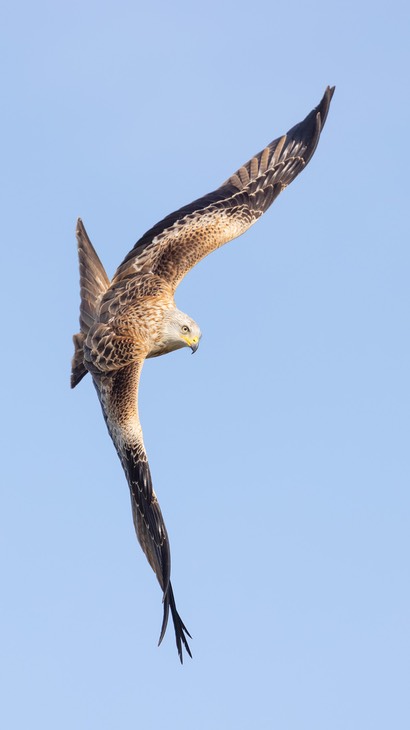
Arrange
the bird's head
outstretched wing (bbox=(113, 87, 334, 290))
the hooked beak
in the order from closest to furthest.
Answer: the bird's head → the hooked beak → outstretched wing (bbox=(113, 87, 334, 290))

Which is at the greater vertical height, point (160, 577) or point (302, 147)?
point (302, 147)

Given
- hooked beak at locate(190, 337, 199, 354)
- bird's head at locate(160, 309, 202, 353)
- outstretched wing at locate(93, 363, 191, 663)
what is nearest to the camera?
outstretched wing at locate(93, 363, 191, 663)

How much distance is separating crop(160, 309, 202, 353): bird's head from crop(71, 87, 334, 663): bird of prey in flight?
0.04 feet

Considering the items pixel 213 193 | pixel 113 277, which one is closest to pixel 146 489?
pixel 113 277

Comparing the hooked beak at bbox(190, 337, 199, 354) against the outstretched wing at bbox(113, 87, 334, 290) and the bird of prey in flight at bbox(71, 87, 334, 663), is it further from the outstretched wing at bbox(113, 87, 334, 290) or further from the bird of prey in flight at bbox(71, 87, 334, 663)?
the outstretched wing at bbox(113, 87, 334, 290)

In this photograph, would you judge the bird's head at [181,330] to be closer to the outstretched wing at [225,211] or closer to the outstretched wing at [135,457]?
the outstretched wing at [135,457]

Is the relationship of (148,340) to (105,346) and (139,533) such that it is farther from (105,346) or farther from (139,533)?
(139,533)

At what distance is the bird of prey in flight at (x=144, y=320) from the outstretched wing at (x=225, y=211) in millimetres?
13

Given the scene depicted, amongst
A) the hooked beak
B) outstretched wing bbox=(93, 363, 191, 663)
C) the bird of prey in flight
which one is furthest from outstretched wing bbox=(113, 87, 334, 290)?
outstretched wing bbox=(93, 363, 191, 663)

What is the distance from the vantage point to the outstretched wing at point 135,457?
61.3 ft

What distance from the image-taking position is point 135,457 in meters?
19.0

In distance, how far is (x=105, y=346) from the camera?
19.3 meters

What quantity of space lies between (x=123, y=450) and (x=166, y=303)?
199 centimetres

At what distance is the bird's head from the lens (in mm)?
19438
